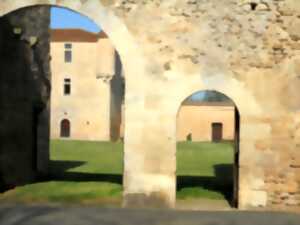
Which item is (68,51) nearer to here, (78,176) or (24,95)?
(78,176)

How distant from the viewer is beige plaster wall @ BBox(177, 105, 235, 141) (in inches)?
1490

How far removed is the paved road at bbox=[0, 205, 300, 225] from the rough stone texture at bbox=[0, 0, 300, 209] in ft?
22.0

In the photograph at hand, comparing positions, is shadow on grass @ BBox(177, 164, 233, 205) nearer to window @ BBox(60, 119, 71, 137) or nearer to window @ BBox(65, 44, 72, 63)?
window @ BBox(60, 119, 71, 137)

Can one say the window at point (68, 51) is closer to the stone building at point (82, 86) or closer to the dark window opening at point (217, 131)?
the stone building at point (82, 86)

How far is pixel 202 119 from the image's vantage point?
38.0 metres

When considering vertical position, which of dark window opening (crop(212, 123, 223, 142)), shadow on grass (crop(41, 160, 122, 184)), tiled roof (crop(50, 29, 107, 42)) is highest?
tiled roof (crop(50, 29, 107, 42))

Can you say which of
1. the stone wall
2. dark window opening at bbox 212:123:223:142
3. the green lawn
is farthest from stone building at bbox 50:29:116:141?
the stone wall

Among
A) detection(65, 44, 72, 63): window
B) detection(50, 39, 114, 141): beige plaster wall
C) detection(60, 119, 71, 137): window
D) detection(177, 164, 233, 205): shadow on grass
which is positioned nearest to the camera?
detection(177, 164, 233, 205): shadow on grass

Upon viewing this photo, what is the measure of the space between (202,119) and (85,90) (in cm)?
852

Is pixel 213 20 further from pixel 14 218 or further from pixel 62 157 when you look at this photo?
pixel 62 157

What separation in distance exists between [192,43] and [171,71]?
574 millimetres

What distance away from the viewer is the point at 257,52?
28.8 feet

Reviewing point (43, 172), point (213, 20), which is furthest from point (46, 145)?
point (213, 20)

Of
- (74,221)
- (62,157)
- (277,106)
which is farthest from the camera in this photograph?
(62,157)
